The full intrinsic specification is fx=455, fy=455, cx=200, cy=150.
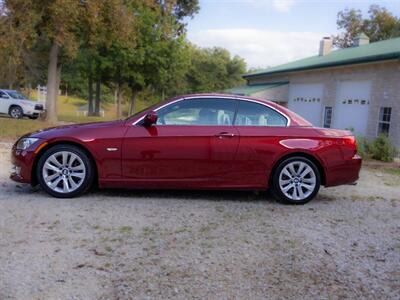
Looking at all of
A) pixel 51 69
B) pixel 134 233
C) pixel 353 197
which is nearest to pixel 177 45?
pixel 51 69

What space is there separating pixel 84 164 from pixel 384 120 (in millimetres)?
13786

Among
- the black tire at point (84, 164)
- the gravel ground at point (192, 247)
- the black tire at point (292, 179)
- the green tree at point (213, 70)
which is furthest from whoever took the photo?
the green tree at point (213, 70)

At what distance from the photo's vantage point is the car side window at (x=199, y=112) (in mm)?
6445

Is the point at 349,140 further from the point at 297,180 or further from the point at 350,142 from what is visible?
the point at 297,180

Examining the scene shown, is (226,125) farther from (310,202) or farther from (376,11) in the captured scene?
(376,11)

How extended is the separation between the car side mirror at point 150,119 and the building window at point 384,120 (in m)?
12.7

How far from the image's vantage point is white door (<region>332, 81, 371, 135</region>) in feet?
59.5

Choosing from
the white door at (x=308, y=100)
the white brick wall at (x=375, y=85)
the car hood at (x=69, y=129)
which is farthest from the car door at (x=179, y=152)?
the white door at (x=308, y=100)

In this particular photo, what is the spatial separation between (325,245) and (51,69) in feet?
59.3

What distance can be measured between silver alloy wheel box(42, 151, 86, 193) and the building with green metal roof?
42.0ft

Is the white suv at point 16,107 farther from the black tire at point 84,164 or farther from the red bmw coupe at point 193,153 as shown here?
the black tire at point 84,164

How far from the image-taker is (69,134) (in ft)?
20.6

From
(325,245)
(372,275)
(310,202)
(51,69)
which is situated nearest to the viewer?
(372,275)

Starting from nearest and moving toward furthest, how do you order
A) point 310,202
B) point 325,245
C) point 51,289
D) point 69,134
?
point 51,289 < point 325,245 < point 69,134 < point 310,202
